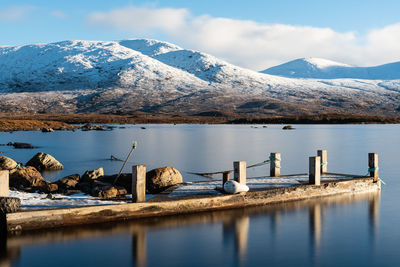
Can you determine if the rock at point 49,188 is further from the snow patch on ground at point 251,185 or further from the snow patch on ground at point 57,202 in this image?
the snow patch on ground at point 251,185

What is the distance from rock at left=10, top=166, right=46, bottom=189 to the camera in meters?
21.6

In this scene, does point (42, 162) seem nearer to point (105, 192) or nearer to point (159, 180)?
point (159, 180)

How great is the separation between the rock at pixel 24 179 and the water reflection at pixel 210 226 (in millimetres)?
7845

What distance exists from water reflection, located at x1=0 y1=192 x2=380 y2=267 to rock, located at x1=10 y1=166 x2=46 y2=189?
7.84 m

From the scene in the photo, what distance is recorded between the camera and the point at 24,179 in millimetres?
21828

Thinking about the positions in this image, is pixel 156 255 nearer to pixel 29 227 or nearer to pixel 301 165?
A: pixel 29 227

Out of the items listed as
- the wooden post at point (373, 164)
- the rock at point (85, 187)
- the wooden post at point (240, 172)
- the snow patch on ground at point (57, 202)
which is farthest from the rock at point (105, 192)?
the wooden post at point (373, 164)

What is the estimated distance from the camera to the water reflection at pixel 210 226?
44.9 feet

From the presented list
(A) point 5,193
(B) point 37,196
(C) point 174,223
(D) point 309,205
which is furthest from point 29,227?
(D) point 309,205

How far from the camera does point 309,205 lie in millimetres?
19672

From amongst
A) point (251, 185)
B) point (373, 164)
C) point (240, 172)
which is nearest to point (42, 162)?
point (251, 185)

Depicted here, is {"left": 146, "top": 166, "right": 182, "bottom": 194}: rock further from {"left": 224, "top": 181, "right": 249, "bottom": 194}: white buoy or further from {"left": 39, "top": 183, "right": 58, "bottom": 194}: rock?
{"left": 39, "top": 183, "right": 58, "bottom": 194}: rock

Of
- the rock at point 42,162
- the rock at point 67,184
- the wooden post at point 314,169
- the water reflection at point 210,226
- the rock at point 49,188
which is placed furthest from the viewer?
the rock at point 42,162

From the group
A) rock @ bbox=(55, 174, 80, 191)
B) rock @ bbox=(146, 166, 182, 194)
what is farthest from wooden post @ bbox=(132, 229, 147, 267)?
rock @ bbox=(55, 174, 80, 191)
